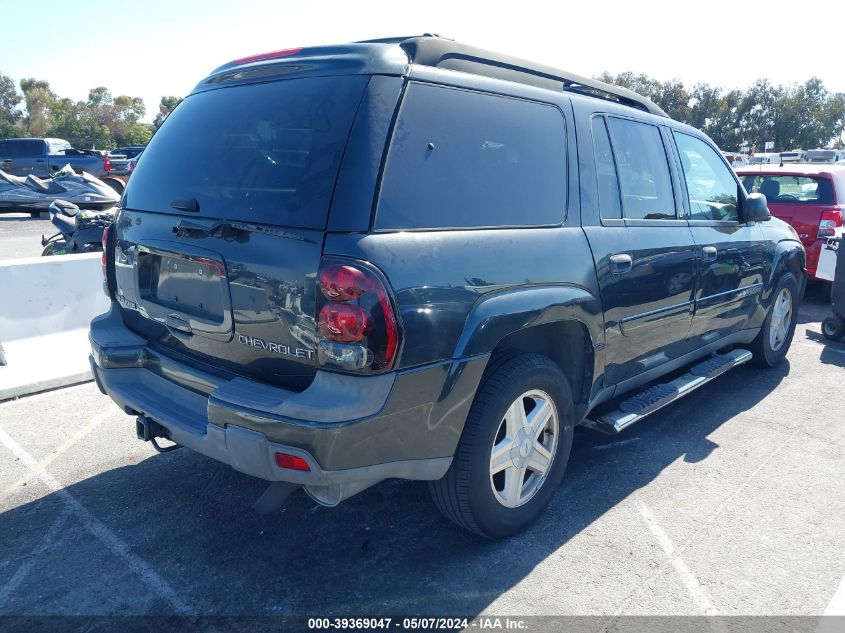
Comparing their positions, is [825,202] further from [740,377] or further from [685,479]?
[685,479]

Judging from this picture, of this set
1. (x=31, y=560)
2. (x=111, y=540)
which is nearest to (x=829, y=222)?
(x=111, y=540)

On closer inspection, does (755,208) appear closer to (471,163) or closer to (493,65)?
(493,65)

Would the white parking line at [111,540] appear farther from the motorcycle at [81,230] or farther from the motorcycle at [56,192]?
the motorcycle at [56,192]

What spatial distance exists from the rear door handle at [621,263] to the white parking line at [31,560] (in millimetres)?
3018

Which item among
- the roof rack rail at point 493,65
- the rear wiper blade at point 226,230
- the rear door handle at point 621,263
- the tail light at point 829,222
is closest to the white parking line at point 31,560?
the rear wiper blade at point 226,230

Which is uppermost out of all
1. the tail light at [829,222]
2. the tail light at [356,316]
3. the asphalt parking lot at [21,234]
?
the tail light at [356,316]

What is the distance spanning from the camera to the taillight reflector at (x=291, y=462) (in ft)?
7.59

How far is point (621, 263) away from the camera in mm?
3404

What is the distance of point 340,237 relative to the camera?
7.62 feet

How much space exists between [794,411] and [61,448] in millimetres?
5008

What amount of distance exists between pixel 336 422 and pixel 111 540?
1566 mm

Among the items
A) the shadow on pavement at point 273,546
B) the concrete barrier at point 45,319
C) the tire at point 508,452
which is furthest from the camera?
the concrete barrier at point 45,319

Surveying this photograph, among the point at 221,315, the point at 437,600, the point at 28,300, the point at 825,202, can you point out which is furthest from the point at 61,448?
the point at 825,202

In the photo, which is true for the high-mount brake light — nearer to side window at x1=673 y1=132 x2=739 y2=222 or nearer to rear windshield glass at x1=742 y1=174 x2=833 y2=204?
side window at x1=673 y1=132 x2=739 y2=222
